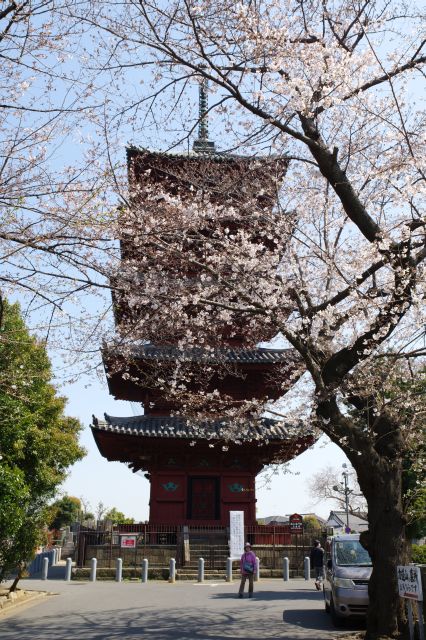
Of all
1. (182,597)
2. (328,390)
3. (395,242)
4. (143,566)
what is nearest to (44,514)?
(182,597)

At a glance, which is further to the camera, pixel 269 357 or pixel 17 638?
pixel 269 357

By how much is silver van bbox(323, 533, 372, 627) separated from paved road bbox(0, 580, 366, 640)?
36 cm

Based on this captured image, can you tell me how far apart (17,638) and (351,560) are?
6465 mm

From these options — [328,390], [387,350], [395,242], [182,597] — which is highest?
[395,242]

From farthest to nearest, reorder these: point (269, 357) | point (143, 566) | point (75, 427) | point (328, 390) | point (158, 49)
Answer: point (75, 427) → point (269, 357) → point (143, 566) → point (328, 390) → point (158, 49)

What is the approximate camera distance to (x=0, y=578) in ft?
43.7

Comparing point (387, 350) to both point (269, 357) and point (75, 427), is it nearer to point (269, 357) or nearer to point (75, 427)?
point (269, 357)

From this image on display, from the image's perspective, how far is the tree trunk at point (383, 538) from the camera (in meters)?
8.92

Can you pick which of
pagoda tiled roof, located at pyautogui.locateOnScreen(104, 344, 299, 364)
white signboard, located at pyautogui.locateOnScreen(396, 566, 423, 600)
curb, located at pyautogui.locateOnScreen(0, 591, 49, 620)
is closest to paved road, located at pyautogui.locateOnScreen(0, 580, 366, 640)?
curb, located at pyautogui.locateOnScreen(0, 591, 49, 620)

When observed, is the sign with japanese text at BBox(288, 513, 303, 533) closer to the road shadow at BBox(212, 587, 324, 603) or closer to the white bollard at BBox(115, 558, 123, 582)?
the road shadow at BBox(212, 587, 324, 603)

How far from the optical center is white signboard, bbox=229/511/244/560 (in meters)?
19.6

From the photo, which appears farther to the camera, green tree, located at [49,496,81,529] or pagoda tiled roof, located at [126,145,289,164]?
green tree, located at [49,496,81,529]

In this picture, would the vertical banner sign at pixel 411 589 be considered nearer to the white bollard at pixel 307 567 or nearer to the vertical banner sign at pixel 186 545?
the vertical banner sign at pixel 186 545

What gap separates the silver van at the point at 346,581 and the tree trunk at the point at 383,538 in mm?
1534
